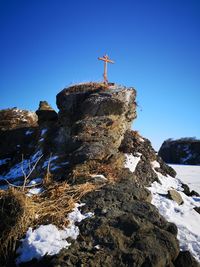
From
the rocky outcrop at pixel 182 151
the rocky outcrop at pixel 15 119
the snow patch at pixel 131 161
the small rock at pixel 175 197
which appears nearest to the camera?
the small rock at pixel 175 197

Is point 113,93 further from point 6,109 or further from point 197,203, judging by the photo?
point 6,109

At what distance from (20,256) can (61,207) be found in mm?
1263

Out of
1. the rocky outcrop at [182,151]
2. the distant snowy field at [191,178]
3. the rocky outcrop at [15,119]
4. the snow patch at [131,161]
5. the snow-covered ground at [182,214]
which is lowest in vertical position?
the rocky outcrop at [182,151]

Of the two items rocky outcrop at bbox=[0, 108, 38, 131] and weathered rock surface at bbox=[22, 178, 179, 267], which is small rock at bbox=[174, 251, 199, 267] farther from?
rocky outcrop at bbox=[0, 108, 38, 131]

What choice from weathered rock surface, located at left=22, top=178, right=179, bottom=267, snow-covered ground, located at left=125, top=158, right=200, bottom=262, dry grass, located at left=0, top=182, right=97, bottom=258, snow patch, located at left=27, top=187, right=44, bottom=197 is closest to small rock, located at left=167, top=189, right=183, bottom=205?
snow-covered ground, located at left=125, top=158, right=200, bottom=262

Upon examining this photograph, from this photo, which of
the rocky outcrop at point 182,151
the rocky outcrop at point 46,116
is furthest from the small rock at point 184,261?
the rocky outcrop at point 182,151

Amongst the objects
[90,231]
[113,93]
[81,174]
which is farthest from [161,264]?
[113,93]

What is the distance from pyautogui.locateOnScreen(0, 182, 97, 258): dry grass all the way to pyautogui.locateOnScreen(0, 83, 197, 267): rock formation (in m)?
0.44

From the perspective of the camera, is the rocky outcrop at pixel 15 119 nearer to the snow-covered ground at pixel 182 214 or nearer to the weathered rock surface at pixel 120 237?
the snow-covered ground at pixel 182 214

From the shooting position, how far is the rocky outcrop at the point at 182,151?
40.2m

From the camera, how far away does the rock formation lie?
4.17 m

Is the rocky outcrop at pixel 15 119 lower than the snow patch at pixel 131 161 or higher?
higher

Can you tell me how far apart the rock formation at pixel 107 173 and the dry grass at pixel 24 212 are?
438mm

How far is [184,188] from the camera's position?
11344mm
